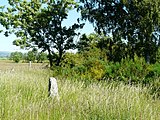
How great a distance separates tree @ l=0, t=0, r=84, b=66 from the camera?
3762 centimetres

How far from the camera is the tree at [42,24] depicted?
123ft

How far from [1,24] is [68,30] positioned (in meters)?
8.34

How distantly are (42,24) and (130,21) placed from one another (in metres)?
10.6

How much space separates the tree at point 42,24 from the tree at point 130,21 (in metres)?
3.80

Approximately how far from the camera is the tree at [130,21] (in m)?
29.3

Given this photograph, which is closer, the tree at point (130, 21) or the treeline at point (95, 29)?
the treeline at point (95, 29)

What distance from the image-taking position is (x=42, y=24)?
38.3 metres

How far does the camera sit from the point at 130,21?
3144 cm

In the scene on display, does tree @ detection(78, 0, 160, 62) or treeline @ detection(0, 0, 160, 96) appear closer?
treeline @ detection(0, 0, 160, 96)

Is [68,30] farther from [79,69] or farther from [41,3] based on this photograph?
[79,69]

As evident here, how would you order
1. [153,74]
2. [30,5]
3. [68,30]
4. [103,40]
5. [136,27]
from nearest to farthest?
1. [153,74]
2. [136,27]
3. [103,40]
4. [68,30]
5. [30,5]

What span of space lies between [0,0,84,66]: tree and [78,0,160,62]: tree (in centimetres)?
380

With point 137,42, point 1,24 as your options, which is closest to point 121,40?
point 137,42

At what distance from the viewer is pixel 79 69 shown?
1698cm
